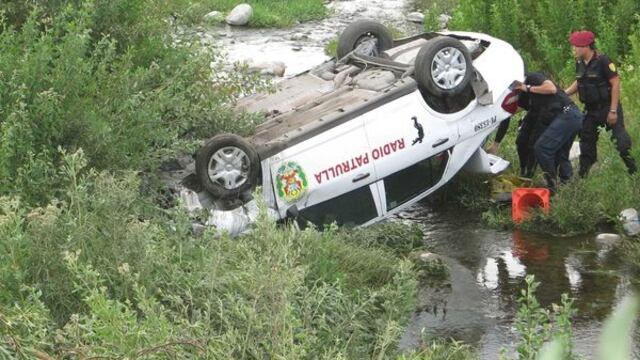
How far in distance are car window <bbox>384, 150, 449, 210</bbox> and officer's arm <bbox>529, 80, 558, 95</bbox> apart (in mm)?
1196

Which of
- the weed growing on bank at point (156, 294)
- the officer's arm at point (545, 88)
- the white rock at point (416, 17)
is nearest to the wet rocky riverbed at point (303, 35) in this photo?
the white rock at point (416, 17)

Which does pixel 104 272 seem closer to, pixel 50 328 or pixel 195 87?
pixel 50 328

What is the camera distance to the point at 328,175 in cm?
843

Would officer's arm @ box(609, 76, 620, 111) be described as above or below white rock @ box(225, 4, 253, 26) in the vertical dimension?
above

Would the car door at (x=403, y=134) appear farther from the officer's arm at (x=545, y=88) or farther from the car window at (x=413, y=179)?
the officer's arm at (x=545, y=88)

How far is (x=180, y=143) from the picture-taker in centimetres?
753

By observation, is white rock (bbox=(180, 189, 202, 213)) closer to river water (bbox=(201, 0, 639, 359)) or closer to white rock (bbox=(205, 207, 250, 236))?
white rock (bbox=(205, 207, 250, 236))

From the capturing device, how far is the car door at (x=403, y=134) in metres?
8.63

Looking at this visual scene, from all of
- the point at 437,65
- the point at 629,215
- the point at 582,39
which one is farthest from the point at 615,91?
the point at 437,65

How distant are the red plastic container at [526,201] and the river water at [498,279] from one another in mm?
204

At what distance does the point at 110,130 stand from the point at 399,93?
9.85ft

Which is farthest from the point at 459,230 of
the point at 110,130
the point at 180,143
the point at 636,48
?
the point at 110,130

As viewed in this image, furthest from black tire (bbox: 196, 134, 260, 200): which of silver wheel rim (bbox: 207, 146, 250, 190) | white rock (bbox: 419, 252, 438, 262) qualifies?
white rock (bbox: 419, 252, 438, 262)

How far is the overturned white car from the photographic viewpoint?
8250 millimetres
